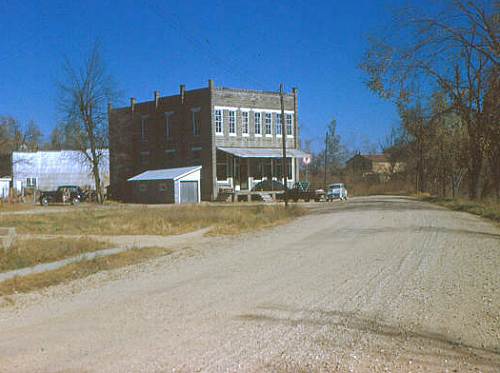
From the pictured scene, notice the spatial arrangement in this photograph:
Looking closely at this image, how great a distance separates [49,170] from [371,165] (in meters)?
63.7

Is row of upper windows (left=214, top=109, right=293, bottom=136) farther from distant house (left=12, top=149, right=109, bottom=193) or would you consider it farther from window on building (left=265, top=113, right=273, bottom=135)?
distant house (left=12, top=149, right=109, bottom=193)

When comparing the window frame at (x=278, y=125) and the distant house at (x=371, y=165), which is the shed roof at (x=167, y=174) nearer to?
the window frame at (x=278, y=125)

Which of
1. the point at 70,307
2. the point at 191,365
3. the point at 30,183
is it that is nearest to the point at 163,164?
the point at 30,183

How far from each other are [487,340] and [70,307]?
6.25 m

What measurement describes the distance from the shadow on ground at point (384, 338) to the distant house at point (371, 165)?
3286 inches

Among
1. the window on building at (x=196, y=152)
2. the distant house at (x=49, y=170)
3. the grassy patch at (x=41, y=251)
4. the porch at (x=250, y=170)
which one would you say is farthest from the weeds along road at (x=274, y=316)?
the distant house at (x=49, y=170)

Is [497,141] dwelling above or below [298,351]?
above

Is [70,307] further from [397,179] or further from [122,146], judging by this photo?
[397,179]

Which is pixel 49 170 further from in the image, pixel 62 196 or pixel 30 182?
pixel 62 196

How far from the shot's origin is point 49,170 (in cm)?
7794

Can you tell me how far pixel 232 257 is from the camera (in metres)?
15.5

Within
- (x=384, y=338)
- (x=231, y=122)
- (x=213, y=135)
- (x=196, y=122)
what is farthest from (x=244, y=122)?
(x=384, y=338)

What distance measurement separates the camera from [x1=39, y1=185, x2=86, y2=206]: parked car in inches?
2255

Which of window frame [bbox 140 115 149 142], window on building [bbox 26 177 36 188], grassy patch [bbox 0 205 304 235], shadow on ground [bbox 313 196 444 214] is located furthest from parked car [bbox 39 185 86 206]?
shadow on ground [bbox 313 196 444 214]
